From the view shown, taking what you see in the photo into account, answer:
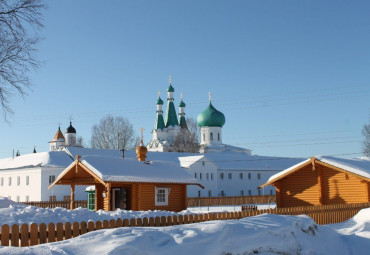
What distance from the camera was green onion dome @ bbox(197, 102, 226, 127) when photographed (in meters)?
86.0

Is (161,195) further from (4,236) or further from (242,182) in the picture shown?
(242,182)

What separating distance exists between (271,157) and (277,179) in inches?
2054

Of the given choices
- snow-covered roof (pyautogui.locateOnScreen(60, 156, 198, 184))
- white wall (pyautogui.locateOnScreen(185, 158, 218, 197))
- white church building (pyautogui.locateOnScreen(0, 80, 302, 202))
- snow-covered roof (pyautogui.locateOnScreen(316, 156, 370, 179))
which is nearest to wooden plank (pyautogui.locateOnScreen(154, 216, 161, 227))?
snow-covered roof (pyautogui.locateOnScreen(60, 156, 198, 184))

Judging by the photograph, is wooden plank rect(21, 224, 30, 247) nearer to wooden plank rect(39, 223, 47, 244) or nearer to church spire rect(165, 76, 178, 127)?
wooden plank rect(39, 223, 47, 244)

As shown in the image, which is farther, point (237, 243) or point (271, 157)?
point (271, 157)

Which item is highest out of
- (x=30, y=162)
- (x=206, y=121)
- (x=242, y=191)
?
(x=206, y=121)

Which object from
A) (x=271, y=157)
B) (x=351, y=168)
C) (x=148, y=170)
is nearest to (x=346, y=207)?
(x=351, y=168)

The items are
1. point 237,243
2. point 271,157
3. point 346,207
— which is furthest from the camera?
point 271,157

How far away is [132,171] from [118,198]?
2.26 metres

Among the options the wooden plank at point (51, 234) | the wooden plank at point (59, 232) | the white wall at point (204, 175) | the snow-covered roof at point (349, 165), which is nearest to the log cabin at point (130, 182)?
the snow-covered roof at point (349, 165)

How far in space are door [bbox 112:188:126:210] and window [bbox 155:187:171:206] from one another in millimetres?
1998

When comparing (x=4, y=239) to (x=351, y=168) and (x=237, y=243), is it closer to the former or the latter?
(x=237, y=243)

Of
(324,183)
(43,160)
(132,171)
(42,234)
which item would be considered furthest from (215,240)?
(43,160)

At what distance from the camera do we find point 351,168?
2389 centimetres
